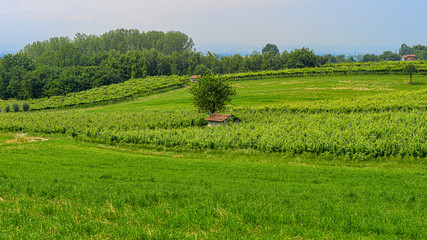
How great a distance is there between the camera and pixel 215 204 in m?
Result: 10.4

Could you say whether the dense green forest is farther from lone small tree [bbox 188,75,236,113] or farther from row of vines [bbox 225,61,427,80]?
lone small tree [bbox 188,75,236,113]

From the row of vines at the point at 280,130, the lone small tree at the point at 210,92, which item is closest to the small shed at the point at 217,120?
the row of vines at the point at 280,130

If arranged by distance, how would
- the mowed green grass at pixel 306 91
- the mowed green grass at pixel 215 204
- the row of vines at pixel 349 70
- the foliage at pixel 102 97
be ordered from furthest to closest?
1. the row of vines at pixel 349 70
2. the foliage at pixel 102 97
3. the mowed green grass at pixel 306 91
4. the mowed green grass at pixel 215 204

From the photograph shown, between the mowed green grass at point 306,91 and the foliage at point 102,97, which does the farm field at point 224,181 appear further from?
the foliage at point 102,97

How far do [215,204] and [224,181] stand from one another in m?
5.81

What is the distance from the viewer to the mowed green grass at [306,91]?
6644 centimetres

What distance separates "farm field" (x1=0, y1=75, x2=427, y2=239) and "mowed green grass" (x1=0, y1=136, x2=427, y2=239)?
47 millimetres

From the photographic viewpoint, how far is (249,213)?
360 inches

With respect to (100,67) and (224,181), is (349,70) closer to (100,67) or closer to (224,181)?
(224,181)

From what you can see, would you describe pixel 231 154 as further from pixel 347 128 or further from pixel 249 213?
pixel 249 213

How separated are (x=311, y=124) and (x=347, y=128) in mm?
4683

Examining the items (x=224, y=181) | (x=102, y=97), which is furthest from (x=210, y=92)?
(x=102, y=97)

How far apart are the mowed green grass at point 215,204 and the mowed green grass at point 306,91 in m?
42.5

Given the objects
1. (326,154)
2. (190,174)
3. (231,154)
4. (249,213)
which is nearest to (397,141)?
(326,154)
